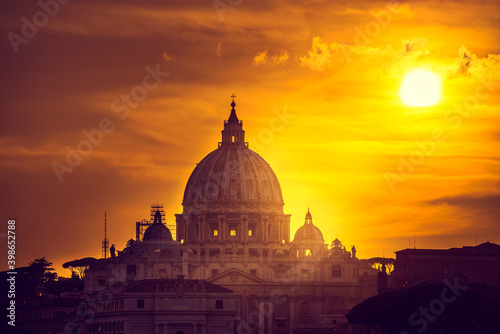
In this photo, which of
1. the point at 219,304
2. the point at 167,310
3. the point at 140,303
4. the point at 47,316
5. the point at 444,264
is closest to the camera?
the point at 444,264

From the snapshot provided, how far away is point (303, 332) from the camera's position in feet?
594

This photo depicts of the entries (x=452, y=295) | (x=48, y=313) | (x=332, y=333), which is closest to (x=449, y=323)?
(x=452, y=295)

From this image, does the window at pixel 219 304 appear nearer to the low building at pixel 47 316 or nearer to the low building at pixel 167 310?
the low building at pixel 167 310

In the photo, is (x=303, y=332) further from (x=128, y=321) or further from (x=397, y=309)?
(x=397, y=309)

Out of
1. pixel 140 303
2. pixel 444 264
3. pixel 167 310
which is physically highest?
pixel 444 264

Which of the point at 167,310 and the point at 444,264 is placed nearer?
the point at 444,264

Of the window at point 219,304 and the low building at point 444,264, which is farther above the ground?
the low building at point 444,264

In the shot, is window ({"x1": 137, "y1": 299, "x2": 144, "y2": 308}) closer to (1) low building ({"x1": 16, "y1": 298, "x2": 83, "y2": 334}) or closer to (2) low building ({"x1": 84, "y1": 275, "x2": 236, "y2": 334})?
(2) low building ({"x1": 84, "y1": 275, "x2": 236, "y2": 334})

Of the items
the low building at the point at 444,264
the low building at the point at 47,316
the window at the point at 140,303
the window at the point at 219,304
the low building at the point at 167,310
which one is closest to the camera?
the low building at the point at 444,264

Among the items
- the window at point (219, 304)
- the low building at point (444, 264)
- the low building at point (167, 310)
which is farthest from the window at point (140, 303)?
the low building at point (444, 264)

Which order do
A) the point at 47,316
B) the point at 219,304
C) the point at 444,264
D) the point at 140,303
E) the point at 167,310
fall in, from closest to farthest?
the point at 444,264
the point at 140,303
the point at 167,310
the point at 219,304
the point at 47,316

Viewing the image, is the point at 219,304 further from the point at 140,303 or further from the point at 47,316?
the point at 47,316

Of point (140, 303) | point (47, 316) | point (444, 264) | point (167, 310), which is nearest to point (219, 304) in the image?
point (167, 310)

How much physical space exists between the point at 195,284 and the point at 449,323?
178ft
